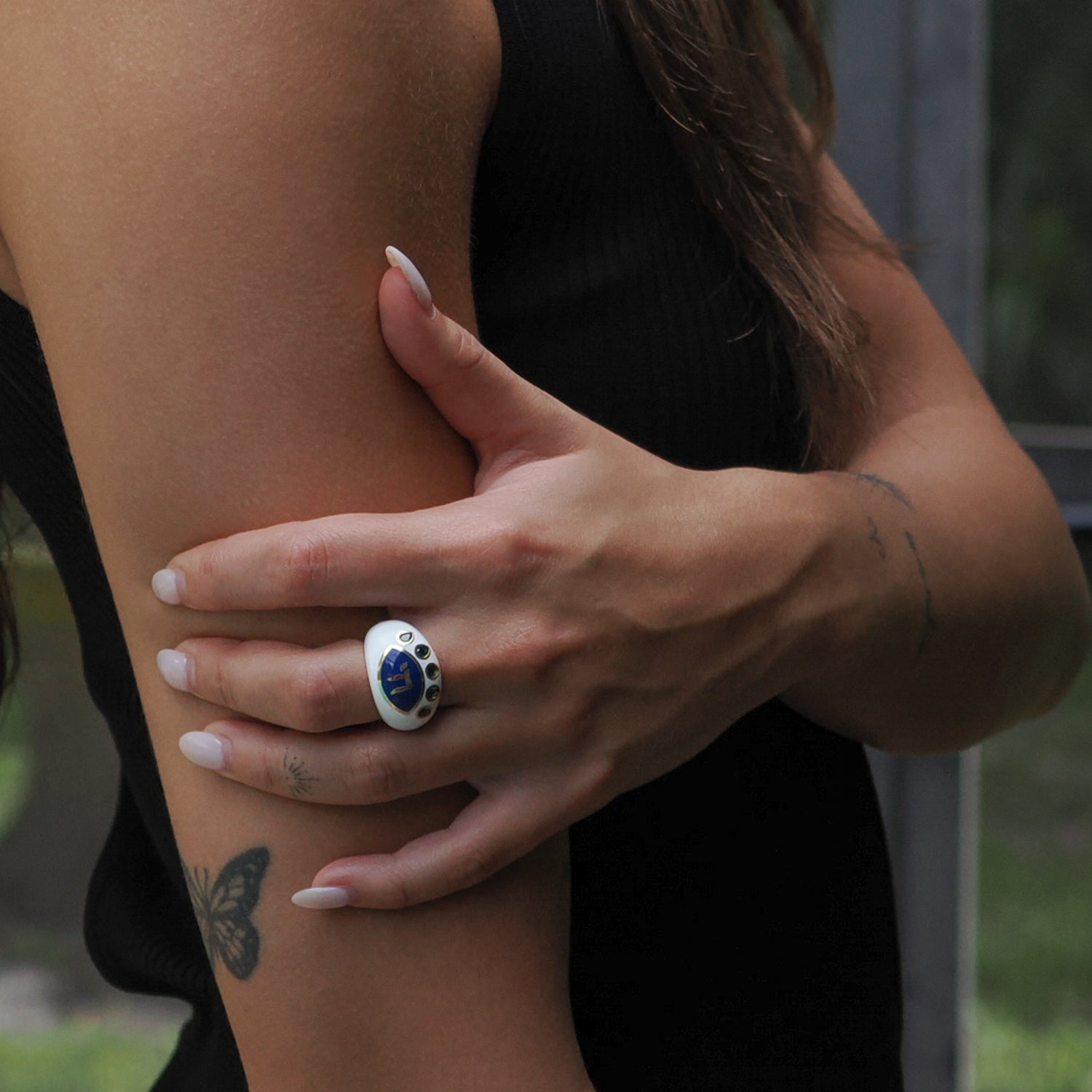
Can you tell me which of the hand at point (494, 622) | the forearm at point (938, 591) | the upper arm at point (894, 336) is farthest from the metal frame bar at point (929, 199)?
the hand at point (494, 622)

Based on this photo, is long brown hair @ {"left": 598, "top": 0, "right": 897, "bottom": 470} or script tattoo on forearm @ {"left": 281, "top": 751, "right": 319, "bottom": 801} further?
long brown hair @ {"left": 598, "top": 0, "right": 897, "bottom": 470}

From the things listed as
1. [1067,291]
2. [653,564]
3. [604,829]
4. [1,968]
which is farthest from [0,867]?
[1067,291]

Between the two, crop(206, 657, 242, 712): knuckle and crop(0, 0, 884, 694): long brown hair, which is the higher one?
crop(0, 0, 884, 694): long brown hair

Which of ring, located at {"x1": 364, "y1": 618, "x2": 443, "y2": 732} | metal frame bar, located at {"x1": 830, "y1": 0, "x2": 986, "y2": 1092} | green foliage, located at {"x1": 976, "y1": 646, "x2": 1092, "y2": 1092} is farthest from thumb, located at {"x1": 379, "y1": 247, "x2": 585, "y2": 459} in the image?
green foliage, located at {"x1": 976, "y1": 646, "x2": 1092, "y2": 1092}

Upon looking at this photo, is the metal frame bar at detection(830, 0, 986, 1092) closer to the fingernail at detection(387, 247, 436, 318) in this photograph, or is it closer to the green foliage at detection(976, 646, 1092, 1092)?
the green foliage at detection(976, 646, 1092, 1092)

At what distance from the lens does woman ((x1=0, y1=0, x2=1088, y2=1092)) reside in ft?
1.51

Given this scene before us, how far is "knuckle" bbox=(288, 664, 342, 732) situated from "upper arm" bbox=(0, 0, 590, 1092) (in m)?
0.03

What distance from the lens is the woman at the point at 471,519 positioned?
1.51 ft

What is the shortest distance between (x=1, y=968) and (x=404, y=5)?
6.94 ft

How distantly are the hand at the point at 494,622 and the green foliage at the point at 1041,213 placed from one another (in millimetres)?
1552

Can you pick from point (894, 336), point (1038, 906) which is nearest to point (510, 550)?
point (894, 336)

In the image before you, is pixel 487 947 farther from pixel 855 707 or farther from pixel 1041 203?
pixel 1041 203

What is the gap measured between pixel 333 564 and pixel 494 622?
81 mm

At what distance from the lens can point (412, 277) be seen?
0.49 meters
